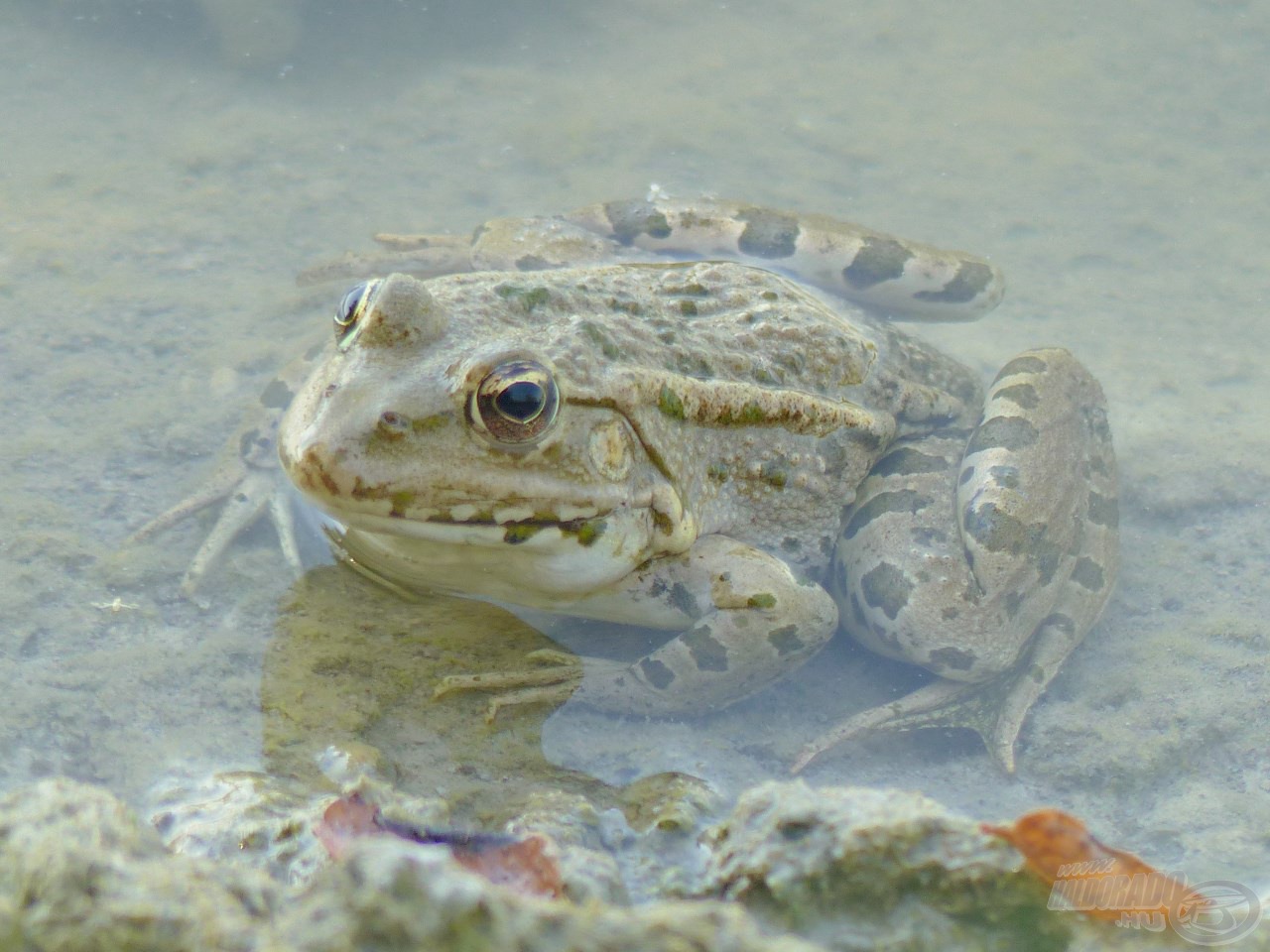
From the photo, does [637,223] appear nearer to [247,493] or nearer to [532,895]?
[247,493]

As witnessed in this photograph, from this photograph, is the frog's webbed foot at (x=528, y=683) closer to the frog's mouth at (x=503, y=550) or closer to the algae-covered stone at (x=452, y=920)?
the frog's mouth at (x=503, y=550)

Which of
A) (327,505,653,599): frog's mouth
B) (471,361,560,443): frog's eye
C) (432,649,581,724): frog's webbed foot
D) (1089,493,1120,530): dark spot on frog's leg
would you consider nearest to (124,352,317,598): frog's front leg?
(327,505,653,599): frog's mouth

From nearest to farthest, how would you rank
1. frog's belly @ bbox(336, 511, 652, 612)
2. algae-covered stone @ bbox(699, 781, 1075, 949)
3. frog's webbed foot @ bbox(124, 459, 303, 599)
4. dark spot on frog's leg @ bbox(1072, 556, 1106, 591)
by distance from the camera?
algae-covered stone @ bbox(699, 781, 1075, 949), frog's belly @ bbox(336, 511, 652, 612), frog's webbed foot @ bbox(124, 459, 303, 599), dark spot on frog's leg @ bbox(1072, 556, 1106, 591)

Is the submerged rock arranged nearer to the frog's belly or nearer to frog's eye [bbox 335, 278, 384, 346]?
the frog's belly

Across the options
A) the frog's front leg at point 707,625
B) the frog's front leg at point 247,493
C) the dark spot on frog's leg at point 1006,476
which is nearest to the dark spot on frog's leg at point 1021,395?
the dark spot on frog's leg at point 1006,476

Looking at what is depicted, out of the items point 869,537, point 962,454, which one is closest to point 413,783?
point 869,537

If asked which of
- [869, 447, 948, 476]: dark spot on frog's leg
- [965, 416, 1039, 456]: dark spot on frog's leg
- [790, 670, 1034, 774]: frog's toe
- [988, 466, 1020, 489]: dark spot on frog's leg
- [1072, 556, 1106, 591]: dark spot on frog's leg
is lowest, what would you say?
[790, 670, 1034, 774]: frog's toe

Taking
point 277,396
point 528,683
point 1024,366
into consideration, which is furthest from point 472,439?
point 1024,366
